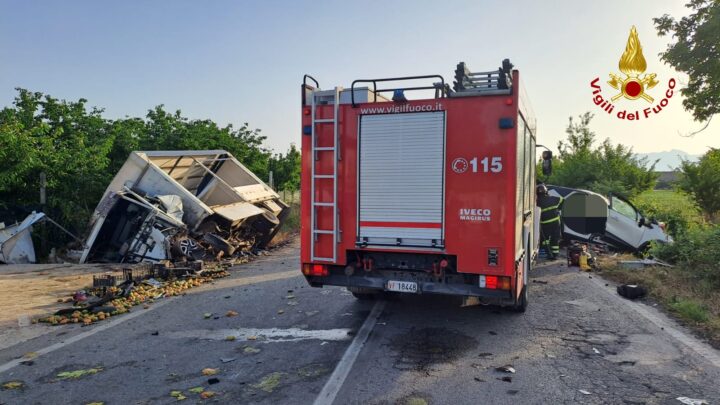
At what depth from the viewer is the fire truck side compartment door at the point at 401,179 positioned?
5457mm

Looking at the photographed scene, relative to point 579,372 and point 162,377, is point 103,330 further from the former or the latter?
point 579,372

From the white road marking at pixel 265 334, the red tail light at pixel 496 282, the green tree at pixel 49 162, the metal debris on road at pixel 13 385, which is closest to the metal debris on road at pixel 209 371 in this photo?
the white road marking at pixel 265 334

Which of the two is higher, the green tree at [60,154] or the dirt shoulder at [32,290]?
the green tree at [60,154]

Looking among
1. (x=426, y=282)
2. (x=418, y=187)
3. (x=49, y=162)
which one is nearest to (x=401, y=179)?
(x=418, y=187)

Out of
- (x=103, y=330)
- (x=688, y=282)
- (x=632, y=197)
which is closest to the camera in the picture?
(x=103, y=330)

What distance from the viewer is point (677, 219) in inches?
606

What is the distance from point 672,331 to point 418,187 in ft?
11.6

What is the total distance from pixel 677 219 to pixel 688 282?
8280mm

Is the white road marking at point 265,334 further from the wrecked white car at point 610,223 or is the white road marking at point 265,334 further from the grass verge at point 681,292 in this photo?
the wrecked white car at point 610,223

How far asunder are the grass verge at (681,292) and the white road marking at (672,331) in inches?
6.5

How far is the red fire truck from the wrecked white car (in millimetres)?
7417

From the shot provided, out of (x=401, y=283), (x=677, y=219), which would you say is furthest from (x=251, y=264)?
(x=677, y=219)

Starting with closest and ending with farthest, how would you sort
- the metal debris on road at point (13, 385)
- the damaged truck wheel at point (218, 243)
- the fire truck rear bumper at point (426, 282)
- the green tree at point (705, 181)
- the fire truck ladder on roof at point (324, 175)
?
the metal debris on road at point (13, 385) < the fire truck rear bumper at point (426, 282) < the fire truck ladder on roof at point (324, 175) < the damaged truck wheel at point (218, 243) < the green tree at point (705, 181)

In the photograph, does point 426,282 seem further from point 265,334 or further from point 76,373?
point 76,373
